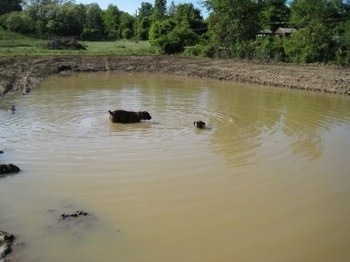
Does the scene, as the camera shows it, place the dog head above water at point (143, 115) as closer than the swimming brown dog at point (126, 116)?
No

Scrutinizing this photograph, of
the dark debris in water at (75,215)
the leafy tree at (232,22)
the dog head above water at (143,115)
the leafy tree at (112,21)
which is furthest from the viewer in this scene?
the leafy tree at (112,21)

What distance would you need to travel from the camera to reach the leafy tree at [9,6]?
78.9 meters

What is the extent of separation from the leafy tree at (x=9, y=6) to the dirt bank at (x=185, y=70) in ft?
175

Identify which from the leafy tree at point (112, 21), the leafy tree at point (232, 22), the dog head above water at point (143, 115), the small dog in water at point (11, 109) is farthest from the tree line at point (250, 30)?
the small dog in water at point (11, 109)

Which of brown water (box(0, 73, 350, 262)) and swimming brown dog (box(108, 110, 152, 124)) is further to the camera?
swimming brown dog (box(108, 110, 152, 124))

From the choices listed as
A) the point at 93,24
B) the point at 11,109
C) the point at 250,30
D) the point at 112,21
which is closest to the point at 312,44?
the point at 250,30

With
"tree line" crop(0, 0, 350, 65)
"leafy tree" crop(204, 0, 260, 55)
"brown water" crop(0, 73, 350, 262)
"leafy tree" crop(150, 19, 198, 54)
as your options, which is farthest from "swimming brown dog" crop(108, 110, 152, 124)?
"leafy tree" crop(150, 19, 198, 54)

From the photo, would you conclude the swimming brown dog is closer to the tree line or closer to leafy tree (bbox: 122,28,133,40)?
the tree line

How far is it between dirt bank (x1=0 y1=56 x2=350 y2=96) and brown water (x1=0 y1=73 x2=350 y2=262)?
7865mm

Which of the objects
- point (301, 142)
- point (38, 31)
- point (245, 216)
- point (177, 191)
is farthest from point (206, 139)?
point (38, 31)

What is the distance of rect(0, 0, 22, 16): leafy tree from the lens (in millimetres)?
78863

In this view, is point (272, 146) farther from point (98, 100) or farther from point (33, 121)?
point (98, 100)

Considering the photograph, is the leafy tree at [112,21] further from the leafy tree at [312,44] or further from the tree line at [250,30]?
the leafy tree at [312,44]

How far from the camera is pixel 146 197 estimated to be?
741 cm
